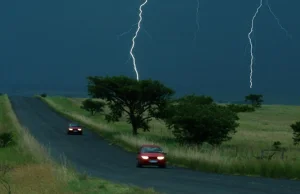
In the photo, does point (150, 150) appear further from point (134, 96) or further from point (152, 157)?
point (134, 96)

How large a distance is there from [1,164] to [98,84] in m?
41.2

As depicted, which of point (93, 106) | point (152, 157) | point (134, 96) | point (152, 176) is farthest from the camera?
A: point (93, 106)

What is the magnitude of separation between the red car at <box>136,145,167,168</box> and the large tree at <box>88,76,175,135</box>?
90.0 ft

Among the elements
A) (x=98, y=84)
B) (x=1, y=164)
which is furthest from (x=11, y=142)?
(x=98, y=84)

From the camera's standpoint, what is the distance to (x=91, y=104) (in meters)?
105

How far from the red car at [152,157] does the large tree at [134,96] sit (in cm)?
2743

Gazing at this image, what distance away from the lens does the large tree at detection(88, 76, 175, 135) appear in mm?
61800

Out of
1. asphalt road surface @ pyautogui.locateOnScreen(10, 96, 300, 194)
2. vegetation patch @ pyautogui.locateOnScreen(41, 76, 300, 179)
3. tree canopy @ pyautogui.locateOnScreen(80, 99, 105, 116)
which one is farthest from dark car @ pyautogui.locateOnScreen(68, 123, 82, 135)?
tree canopy @ pyautogui.locateOnScreen(80, 99, 105, 116)

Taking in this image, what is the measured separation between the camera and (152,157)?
33156mm

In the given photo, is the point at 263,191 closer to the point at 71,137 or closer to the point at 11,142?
the point at 11,142

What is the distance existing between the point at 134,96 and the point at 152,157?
29426 mm

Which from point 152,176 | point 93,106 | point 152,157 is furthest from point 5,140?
point 93,106

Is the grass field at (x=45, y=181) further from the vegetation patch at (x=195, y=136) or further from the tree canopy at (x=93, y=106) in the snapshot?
the tree canopy at (x=93, y=106)

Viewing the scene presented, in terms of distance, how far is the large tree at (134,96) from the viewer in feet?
203
